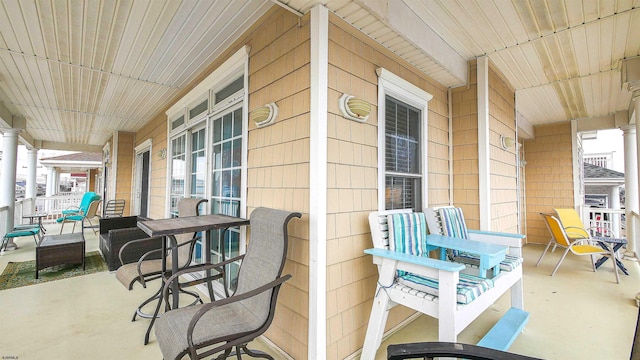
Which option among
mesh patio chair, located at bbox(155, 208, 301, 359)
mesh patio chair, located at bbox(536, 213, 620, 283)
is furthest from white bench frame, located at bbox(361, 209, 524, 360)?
mesh patio chair, located at bbox(536, 213, 620, 283)

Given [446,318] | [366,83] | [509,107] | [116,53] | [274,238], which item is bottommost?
[446,318]

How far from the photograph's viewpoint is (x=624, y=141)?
5473 millimetres

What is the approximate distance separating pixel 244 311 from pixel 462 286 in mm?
1564

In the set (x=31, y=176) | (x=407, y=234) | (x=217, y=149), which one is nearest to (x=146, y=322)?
(x=217, y=149)

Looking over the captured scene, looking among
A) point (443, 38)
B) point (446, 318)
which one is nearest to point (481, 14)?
point (443, 38)

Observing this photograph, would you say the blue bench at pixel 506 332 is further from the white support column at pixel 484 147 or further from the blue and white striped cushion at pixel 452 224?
the white support column at pixel 484 147

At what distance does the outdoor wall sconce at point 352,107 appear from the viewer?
2070mm

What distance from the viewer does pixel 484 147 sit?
10.7 ft

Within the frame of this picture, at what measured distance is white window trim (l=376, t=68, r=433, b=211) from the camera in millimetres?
2437

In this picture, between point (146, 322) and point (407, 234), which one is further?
point (146, 322)

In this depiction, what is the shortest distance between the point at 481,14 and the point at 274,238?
272 centimetres

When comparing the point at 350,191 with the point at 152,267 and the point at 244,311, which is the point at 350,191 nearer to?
the point at 244,311

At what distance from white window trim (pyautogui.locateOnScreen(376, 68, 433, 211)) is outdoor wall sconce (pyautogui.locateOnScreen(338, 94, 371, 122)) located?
1.18 ft

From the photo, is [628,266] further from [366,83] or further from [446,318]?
[366,83]
